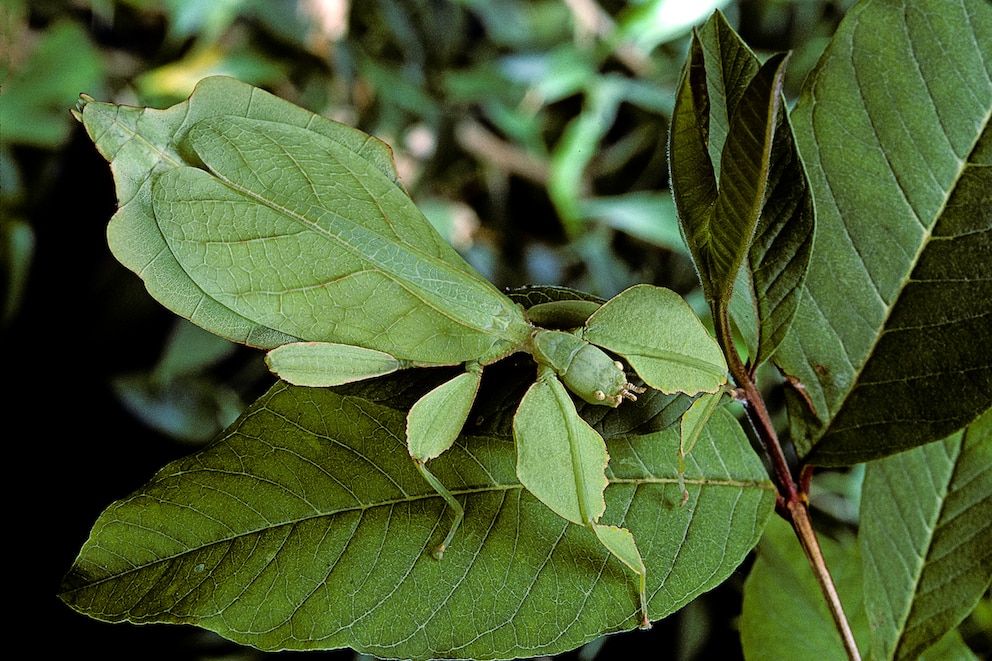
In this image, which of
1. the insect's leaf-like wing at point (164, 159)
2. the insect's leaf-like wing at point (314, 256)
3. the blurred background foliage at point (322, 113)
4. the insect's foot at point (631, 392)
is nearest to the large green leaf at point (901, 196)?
the insect's foot at point (631, 392)

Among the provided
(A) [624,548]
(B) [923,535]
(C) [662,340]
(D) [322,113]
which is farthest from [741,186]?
(D) [322,113]

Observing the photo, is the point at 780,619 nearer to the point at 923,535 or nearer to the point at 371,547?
the point at 923,535

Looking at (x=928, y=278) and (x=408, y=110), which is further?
(x=408, y=110)

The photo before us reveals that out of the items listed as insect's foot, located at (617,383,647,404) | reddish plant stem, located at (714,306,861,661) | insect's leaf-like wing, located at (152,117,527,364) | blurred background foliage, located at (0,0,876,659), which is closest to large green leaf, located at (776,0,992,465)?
reddish plant stem, located at (714,306,861,661)

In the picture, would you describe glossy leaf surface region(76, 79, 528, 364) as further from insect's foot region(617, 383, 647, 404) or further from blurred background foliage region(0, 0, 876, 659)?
blurred background foliage region(0, 0, 876, 659)

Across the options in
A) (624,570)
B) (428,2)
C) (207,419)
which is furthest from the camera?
(428,2)

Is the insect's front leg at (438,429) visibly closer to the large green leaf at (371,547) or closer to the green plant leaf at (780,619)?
the large green leaf at (371,547)

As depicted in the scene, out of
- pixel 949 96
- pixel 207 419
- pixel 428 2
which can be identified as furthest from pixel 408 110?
pixel 949 96

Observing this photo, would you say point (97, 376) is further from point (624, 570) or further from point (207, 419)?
point (624, 570)
